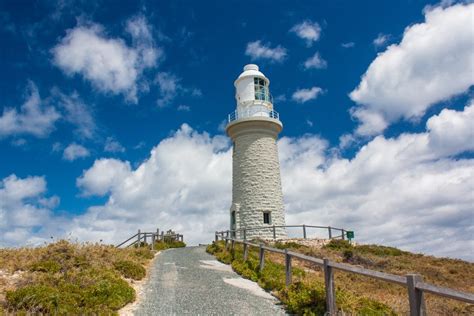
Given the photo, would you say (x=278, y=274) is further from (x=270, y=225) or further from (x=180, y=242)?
(x=180, y=242)

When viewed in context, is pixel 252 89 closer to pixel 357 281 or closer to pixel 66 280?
pixel 357 281

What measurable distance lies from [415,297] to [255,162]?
74.2 feet

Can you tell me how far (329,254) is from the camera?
2233 centimetres

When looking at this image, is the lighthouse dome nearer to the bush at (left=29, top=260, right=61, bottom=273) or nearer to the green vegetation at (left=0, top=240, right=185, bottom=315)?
the green vegetation at (left=0, top=240, right=185, bottom=315)

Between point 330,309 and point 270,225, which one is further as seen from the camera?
point 270,225

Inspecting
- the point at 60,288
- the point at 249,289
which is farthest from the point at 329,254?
Answer: the point at 60,288

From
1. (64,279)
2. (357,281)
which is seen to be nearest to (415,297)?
(64,279)

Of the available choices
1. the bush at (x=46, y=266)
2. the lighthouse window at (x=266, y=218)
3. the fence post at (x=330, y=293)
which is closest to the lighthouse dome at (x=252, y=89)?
the lighthouse window at (x=266, y=218)

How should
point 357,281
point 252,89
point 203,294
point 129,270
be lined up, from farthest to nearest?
point 252,89 < point 357,281 < point 129,270 < point 203,294

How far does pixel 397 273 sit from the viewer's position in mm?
18547

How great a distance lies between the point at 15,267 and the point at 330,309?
9618 millimetres

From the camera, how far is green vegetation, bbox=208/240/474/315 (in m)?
8.89

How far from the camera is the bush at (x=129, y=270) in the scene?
43.5ft

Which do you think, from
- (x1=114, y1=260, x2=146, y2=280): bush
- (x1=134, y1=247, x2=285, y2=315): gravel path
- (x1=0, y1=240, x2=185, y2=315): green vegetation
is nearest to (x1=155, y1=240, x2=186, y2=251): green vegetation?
(x1=0, y1=240, x2=185, y2=315): green vegetation
